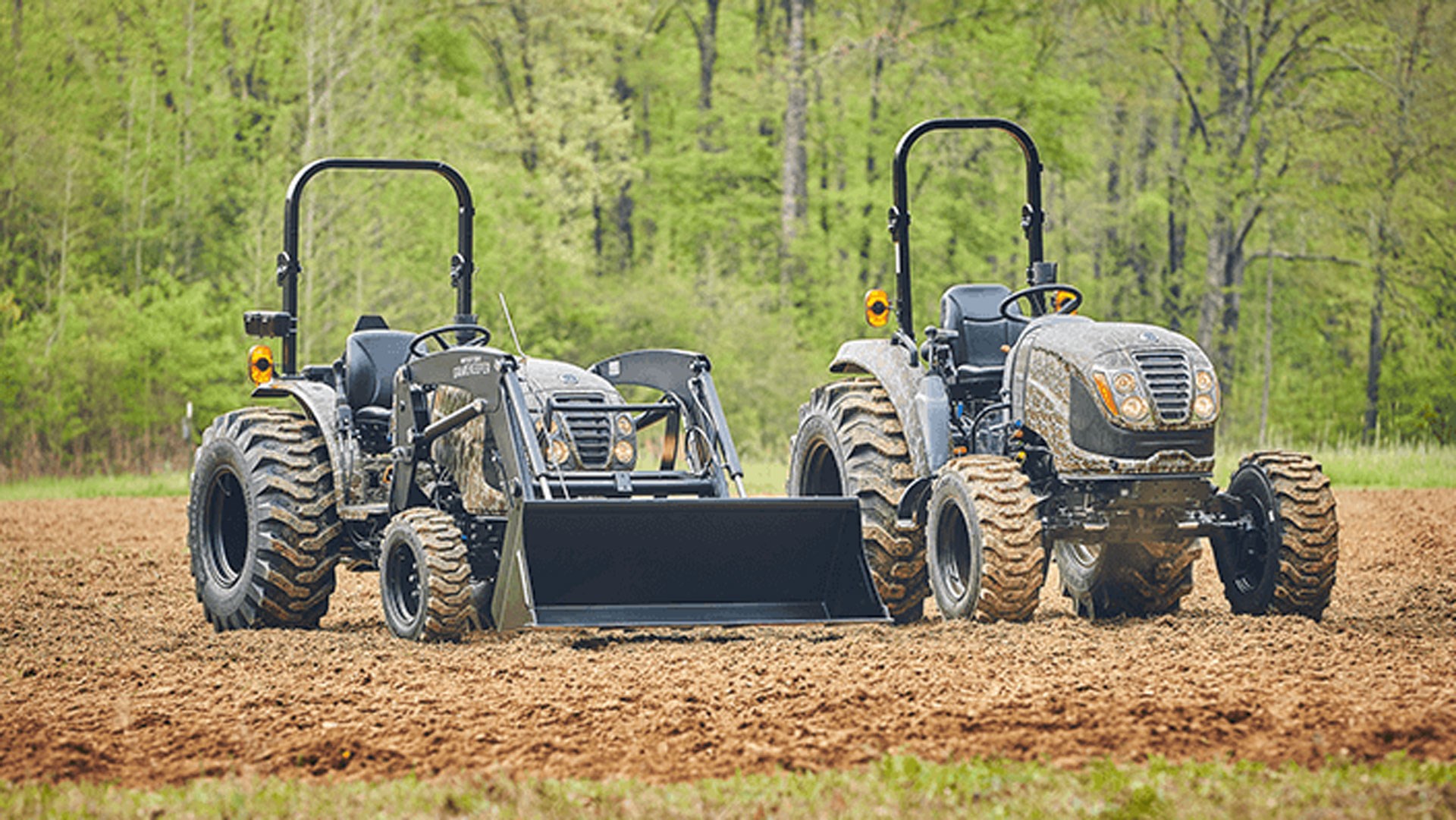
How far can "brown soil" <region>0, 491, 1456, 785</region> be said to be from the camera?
5395 mm

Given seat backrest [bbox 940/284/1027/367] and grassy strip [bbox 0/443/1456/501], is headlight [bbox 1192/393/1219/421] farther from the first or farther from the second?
grassy strip [bbox 0/443/1456/501]

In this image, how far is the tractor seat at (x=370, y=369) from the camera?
10.1 m

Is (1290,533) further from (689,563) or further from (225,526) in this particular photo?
(225,526)

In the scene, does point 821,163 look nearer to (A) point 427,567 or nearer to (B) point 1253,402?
(B) point 1253,402

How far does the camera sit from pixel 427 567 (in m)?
8.07

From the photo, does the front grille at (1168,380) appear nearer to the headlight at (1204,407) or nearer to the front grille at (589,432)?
the headlight at (1204,407)

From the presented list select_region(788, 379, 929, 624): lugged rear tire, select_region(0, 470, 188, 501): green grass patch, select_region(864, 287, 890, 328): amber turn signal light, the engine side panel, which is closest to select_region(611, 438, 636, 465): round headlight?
select_region(788, 379, 929, 624): lugged rear tire

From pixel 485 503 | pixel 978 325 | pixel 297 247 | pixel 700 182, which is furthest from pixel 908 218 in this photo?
pixel 700 182

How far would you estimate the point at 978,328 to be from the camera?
965 centimetres

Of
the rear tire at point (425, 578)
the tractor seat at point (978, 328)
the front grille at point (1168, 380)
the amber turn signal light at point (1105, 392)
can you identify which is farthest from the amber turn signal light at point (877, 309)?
the rear tire at point (425, 578)

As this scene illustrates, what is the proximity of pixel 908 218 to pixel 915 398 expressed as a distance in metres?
1.13

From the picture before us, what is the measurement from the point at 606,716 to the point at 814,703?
0.72 m

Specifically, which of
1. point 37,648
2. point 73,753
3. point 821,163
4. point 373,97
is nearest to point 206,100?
point 373,97

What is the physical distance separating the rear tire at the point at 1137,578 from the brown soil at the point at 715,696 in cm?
19
